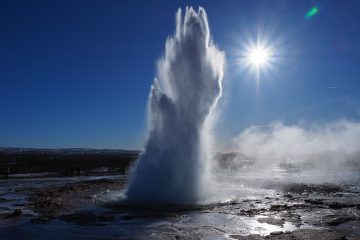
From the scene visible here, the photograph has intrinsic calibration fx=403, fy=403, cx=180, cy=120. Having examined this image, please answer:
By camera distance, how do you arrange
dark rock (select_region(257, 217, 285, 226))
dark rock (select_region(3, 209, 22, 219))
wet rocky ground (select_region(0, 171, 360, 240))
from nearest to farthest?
wet rocky ground (select_region(0, 171, 360, 240)) < dark rock (select_region(257, 217, 285, 226)) < dark rock (select_region(3, 209, 22, 219))

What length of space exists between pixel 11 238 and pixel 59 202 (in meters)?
7.10

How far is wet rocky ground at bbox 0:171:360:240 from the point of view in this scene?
1131cm

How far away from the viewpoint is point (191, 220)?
1344cm

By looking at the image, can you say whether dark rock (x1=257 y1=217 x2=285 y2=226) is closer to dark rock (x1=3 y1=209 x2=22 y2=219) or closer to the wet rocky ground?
the wet rocky ground

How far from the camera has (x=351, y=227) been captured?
12.2m

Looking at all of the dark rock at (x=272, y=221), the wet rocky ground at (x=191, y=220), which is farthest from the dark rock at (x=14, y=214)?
the dark rock at (x=272, y=221)

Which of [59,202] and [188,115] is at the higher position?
[188,115]

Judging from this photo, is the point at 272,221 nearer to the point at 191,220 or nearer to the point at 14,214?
the point at 191,220

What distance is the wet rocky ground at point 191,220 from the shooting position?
37.1ft

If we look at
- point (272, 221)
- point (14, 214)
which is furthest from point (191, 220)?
point (14, 214)

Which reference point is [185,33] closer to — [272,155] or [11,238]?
[11,238]

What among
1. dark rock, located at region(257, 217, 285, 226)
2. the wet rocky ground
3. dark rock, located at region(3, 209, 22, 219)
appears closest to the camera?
the wet rocky ground

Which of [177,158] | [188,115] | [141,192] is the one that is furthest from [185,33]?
[141,192]

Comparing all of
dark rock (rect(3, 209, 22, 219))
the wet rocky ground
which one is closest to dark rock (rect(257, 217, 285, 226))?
the wet rocky ground
